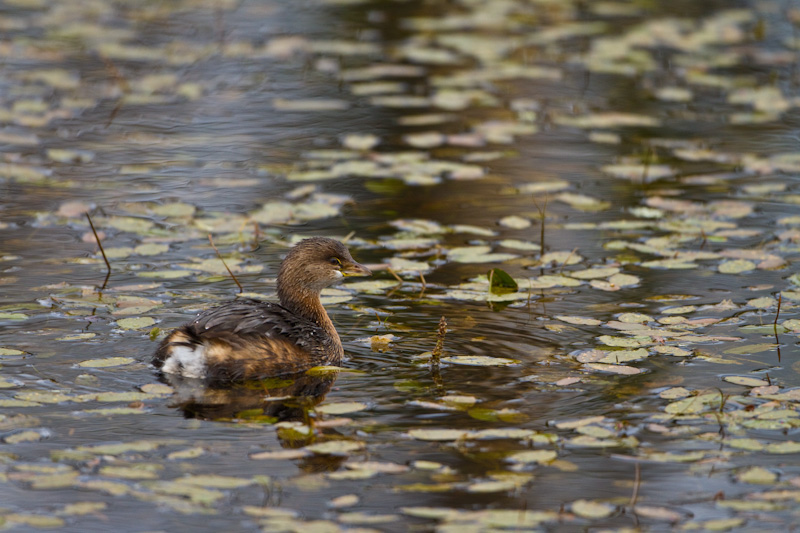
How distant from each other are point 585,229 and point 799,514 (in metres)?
4.48

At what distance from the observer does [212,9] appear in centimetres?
1616

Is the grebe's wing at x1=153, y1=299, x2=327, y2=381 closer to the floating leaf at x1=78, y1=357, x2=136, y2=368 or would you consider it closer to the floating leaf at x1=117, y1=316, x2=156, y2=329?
the floating leaf at x1=78, y1=357, x2=136, y2=368

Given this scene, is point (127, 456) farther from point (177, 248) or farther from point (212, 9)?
point (212, 9)

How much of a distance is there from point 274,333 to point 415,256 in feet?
6.76

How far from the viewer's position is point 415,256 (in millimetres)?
8594

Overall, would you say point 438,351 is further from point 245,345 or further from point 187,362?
point 187,362

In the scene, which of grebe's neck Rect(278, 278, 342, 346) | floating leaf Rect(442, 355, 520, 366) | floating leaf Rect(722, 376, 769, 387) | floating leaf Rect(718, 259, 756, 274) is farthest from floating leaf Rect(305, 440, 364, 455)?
floating leaf Rect(718, 259, 756, 274)

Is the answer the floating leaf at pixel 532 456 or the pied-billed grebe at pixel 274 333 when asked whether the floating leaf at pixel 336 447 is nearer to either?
the floating leaf at pixel 532 456

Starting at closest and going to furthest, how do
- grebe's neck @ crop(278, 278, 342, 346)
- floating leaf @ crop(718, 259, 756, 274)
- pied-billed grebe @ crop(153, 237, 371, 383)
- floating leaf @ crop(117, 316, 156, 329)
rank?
pied-billed grebe @ crop(153, 237, 371, 383) → floating leaf @ crop(117, 316, 156, 329) → grebe's neck @ crop(278, 278, 342, 346) → floating leaf @ crop(718, 259, 756, 274)

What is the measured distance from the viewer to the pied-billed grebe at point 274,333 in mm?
6453

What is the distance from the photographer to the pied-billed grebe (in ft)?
21.2

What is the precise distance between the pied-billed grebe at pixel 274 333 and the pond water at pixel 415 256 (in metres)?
0.16

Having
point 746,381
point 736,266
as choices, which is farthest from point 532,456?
point 736,266

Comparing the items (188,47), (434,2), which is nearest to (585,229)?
(188,47)
